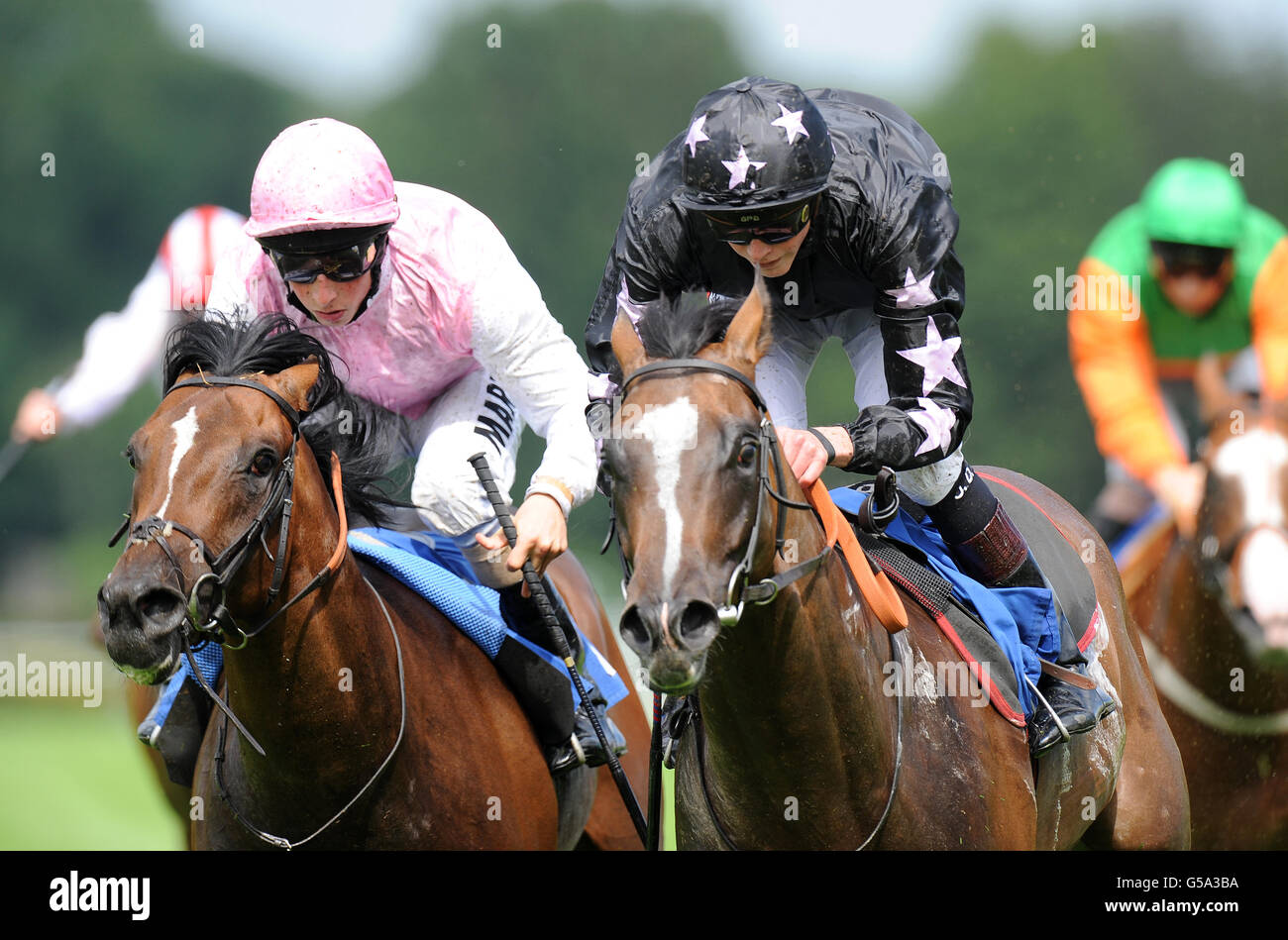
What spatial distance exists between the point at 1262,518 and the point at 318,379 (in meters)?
3.29

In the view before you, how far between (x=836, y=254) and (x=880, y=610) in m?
0.97

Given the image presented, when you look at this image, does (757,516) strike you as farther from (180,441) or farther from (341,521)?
(180,441)

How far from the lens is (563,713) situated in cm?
481

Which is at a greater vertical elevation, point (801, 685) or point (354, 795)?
point (801, 685)

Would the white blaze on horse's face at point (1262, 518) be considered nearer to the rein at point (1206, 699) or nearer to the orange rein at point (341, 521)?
the rein at point (1206, 699)

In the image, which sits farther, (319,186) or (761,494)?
(319,186)

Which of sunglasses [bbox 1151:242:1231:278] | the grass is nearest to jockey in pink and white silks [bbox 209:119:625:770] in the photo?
the grass

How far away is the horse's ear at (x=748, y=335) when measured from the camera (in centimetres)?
358

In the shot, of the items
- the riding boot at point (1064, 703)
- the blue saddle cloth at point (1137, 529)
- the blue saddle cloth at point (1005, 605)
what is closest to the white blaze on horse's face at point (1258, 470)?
the blue saddle cloth at point (1137, 529)

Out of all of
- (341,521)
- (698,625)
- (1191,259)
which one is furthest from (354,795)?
(1191,259)

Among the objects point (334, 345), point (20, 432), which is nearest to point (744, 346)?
point (334, 345)

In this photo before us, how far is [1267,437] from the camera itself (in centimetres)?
590

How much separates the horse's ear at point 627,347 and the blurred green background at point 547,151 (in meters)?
14.9
